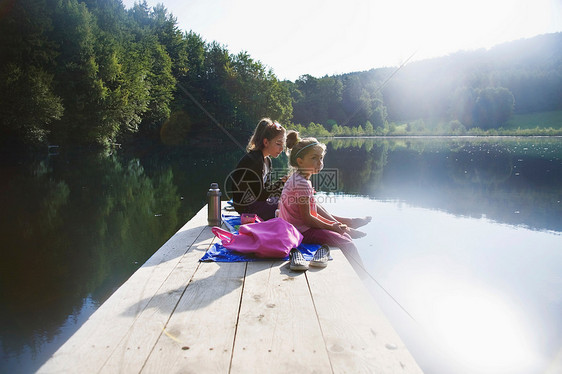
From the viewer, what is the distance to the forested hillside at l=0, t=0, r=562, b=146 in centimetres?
2156

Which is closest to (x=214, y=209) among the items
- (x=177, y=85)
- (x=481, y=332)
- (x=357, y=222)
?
(x=357, y=222)

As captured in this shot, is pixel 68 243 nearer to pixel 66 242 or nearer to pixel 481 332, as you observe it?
pixel 66 242

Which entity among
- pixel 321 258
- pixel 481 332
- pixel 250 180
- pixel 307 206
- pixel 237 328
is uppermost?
pixel 250 180

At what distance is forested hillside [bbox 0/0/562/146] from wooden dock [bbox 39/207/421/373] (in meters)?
21.2

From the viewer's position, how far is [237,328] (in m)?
2.37

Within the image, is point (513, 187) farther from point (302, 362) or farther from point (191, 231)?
point (302, 362)

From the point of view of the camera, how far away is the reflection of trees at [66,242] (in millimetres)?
3920

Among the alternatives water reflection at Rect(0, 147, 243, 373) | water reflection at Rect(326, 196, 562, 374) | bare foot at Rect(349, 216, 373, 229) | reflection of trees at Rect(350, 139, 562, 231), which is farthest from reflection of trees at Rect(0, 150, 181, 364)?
reflection of trees at Rect(350, 139, 562, 231)

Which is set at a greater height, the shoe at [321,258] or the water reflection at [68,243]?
the shoe at [321,258]

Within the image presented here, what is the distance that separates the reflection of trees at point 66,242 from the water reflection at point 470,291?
2948mm

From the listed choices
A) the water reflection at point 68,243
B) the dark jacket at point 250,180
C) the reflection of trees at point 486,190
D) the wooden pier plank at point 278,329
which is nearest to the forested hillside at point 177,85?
the water reflection at point 68,243

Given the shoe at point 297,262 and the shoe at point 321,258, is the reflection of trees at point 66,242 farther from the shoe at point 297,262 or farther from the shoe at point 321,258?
the shoe at point 321,258

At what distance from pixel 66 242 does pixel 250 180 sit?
122 inches

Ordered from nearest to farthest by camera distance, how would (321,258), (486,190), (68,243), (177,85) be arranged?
(321,258) < (68,243) < (486,190) < (177,85)
